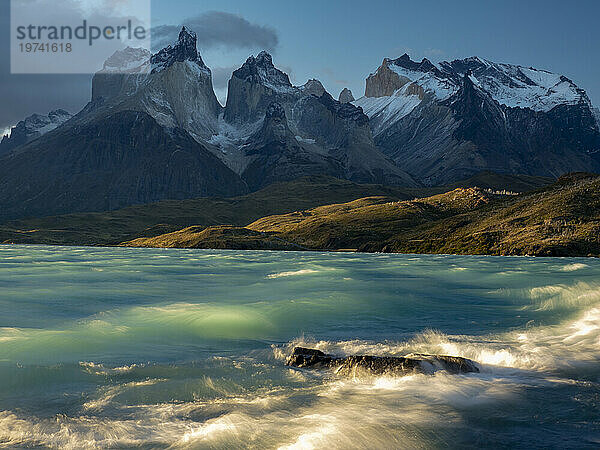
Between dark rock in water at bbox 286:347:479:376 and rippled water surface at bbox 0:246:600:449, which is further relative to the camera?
dark rock in water at bbox 286:347:479:376

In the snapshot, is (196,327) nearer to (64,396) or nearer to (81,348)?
(81,348)

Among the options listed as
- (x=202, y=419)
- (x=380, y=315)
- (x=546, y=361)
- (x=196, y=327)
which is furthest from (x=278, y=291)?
(x=202, y=419)

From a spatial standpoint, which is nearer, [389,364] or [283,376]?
[389,364]

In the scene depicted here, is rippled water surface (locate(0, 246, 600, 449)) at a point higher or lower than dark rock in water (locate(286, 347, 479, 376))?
lower

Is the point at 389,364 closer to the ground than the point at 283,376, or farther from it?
farther from it
